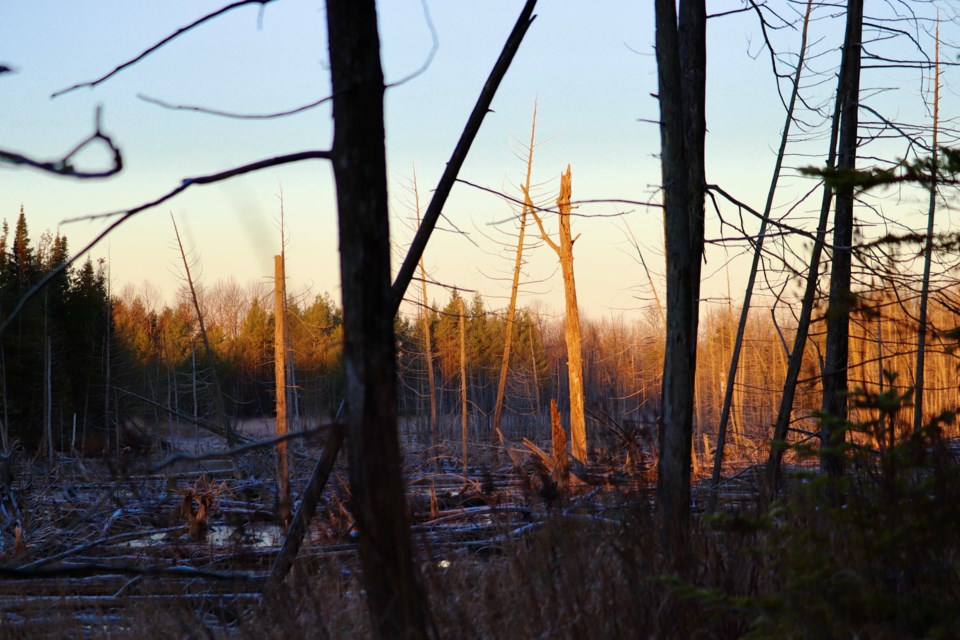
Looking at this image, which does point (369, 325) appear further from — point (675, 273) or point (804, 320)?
point (804, 320)

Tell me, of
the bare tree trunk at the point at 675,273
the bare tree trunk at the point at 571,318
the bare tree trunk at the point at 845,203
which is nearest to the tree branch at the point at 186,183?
the bare tree trunk at the point at 675,273

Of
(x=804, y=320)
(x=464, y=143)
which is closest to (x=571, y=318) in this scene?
(x=804, y=320)

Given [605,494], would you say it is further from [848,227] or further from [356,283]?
[848,227]

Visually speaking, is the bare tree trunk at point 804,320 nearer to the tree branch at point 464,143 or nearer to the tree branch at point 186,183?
the tree branch at point 464,143

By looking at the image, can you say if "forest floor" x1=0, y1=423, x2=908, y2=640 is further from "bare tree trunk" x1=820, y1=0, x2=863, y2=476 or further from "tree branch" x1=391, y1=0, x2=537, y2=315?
"bare tree trunk" x1=820, y1=0, x2=863, y2=476

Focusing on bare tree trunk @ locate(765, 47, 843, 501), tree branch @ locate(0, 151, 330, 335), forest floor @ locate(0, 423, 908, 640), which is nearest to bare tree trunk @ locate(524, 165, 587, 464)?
forest floor @ locate(0, 423, 908, 640)

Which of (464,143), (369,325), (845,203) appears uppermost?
(845,203)

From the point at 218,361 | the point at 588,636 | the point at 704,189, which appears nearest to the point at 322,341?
the point at 218,361

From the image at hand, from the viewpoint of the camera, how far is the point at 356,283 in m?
2.34

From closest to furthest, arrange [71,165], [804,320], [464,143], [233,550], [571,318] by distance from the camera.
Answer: [71,165] → [464,143] → [233,550] → [804,320] → [571,318]

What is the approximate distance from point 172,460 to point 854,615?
236 centimetres

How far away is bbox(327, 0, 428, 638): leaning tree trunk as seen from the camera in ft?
7.47

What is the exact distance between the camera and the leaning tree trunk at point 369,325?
228 cm

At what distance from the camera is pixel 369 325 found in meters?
2.33
